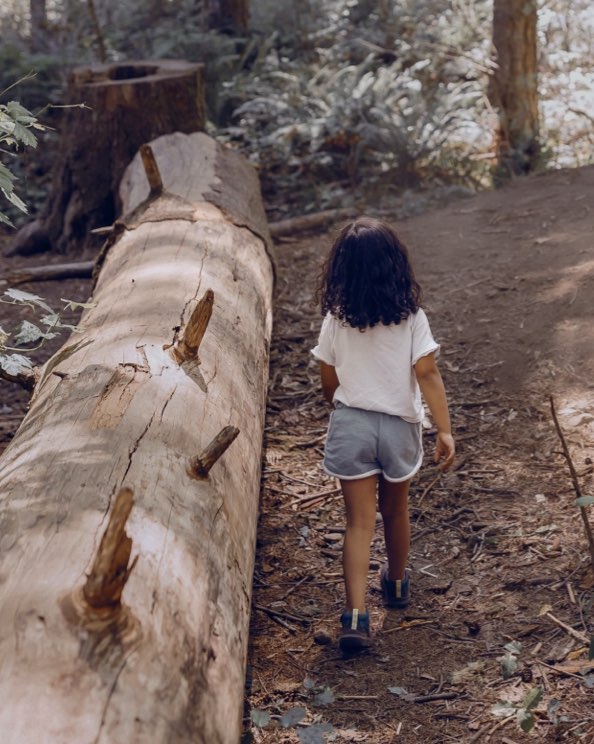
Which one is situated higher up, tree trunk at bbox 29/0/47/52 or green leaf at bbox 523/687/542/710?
tree trunk at bbox 29/0/47/52

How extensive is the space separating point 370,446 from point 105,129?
18.3ft

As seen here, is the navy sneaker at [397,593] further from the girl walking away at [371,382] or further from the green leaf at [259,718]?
the green leaf at [259,718]

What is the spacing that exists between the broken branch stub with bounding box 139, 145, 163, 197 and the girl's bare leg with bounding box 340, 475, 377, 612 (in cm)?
301

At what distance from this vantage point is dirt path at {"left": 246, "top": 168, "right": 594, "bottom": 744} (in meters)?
3.21

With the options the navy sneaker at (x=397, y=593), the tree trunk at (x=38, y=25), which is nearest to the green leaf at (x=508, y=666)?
the navy sneaker at (x=397, y=593)

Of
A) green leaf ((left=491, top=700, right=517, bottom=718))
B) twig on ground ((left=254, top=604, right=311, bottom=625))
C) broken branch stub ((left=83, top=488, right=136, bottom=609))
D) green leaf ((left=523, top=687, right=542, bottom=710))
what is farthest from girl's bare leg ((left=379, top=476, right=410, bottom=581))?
broken branch stub ((left=83, top=488, right=136, bottom=609))

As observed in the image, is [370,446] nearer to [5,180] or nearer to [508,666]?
[508,666]

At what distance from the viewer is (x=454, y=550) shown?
167 inches

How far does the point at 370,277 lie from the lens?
11.7 ft

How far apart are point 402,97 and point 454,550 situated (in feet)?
25.8

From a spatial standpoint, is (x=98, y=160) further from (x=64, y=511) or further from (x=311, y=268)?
(x=64, y=511)

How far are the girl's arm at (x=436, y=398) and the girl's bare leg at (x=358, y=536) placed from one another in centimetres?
31

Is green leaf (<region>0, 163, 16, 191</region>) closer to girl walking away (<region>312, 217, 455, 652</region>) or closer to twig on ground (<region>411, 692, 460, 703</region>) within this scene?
girl walking away (<region>312, 217, 455, 652</region>)

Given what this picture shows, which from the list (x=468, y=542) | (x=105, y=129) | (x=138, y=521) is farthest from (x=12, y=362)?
→ (x=105, y=129)
